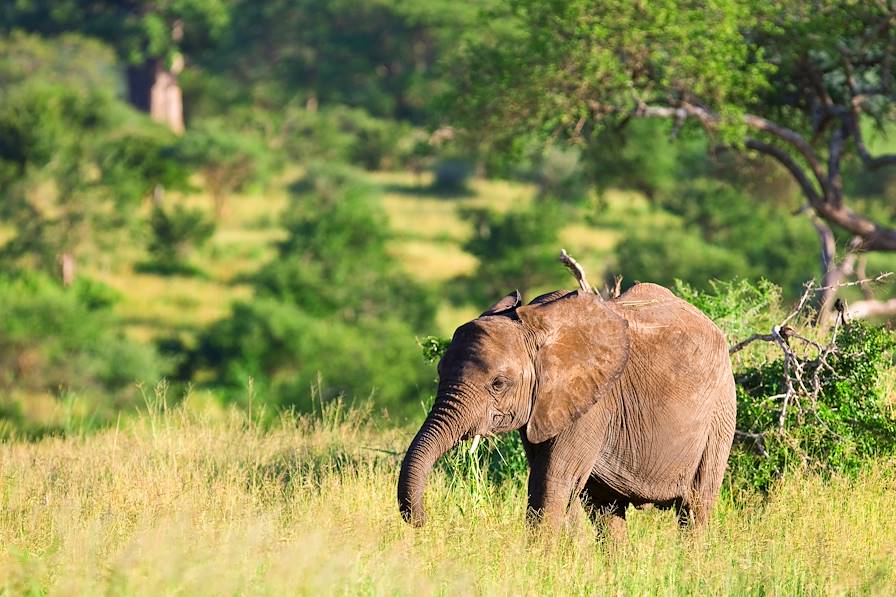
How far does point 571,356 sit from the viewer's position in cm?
697

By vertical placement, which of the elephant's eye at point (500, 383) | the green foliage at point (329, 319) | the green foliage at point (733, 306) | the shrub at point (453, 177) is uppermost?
the elephant's eye at point (500, 383)

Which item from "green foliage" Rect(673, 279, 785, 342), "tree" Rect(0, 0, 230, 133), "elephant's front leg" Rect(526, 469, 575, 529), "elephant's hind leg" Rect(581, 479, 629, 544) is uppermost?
"green foliage" Rect(673, 279, 785, 342)

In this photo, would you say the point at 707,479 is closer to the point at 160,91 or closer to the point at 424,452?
the point at 424,452

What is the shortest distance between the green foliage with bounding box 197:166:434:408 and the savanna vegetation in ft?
0.35

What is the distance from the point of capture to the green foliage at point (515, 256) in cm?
3788

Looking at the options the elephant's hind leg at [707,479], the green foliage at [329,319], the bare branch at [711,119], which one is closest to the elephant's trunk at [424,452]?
the elephant's hind leg at [707,479]

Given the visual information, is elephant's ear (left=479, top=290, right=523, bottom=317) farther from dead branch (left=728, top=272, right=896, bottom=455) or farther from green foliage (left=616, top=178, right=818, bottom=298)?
green foliage (left=616, top=178, right=818, bottom=298)

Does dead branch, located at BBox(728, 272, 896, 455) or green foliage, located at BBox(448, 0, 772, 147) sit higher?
green foliage, located at BBox(448, 0, 772, 147)

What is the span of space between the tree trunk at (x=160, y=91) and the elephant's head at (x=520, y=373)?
57.2 meters

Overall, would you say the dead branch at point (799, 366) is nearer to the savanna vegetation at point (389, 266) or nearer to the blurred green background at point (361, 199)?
the savanna vegetation at point (389, 266)

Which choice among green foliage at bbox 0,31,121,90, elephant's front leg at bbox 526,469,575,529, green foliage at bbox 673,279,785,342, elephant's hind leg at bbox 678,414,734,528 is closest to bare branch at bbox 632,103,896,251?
green foliage at bbox 673,279,785,342

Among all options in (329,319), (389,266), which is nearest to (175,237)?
(389,266)

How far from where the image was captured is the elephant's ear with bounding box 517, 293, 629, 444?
22.7 feet

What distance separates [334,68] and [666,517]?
191 ft
